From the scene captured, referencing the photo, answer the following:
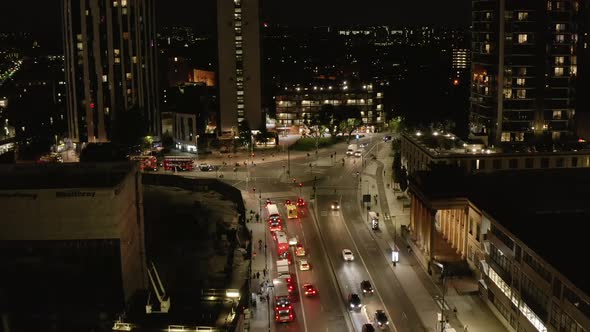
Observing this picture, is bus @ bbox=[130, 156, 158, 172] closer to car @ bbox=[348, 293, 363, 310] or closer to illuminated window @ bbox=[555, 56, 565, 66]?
illuminated window @ bbox=[555, 56, 565, 66]

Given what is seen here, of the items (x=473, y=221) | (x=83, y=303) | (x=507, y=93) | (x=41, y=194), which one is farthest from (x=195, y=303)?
(x=507, y=93)

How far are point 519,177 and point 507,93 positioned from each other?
23.4 metres

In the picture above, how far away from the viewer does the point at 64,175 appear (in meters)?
40.8

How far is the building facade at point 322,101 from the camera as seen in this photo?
352 feet

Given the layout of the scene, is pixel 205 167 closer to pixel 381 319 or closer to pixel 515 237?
pixel 381 319

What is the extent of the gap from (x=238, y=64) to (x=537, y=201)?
2343 inches

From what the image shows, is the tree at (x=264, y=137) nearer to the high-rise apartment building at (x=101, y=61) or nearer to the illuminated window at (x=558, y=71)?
the high-rise apartment building at (x=101, y=61)

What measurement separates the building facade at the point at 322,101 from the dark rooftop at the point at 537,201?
2053 inches

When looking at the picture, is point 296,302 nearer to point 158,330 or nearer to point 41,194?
point 158,330

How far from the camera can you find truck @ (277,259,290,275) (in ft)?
144

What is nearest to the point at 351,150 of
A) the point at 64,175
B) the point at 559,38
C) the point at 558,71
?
the point at 558,71

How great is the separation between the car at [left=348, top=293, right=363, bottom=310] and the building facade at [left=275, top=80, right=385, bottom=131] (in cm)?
6895

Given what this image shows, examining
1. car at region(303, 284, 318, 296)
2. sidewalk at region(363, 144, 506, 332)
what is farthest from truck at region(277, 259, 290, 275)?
sidewalk at region(363, 144, 506, 332)

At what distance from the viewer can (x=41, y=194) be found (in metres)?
35.2
